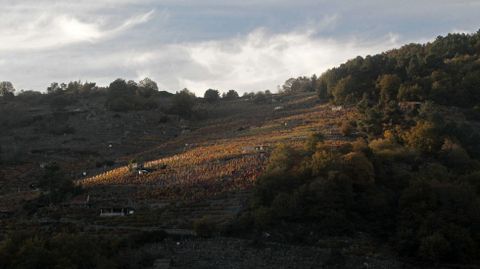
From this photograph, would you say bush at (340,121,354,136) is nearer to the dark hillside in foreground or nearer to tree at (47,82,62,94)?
the dark hillside in foreground

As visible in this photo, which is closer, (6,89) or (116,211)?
(116,211)

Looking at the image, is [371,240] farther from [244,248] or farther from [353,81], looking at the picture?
[353,81]

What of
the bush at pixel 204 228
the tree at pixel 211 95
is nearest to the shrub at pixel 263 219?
the bush at pixel 204 228

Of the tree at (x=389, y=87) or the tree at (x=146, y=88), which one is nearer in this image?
the tree at (x=389, y=87)

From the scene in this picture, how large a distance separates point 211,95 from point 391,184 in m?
85.8

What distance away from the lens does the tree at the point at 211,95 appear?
439 feet

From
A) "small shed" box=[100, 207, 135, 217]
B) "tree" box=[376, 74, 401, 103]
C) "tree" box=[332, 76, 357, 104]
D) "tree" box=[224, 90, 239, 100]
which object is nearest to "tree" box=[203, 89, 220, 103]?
"tree" box=[224, 90, 239, 100]

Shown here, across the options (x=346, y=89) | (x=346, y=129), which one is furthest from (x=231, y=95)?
(x=346, y=129)

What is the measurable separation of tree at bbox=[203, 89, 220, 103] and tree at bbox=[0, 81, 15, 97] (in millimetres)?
43115

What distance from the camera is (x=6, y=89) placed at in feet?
459

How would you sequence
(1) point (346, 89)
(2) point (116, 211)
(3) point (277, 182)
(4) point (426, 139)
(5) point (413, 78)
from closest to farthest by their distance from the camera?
(3) point (277, 182) < (2) point (116, 211) < (4) point (426, 139) < (5) point (413, 78) < (1) point (346, 89)

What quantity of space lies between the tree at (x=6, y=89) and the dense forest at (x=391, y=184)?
88635 millimetres

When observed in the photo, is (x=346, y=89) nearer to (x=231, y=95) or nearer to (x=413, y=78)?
(x=413, y=78)

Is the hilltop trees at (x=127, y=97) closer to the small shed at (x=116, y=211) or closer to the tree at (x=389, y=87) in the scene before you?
the tree at (x=389, y=87)
